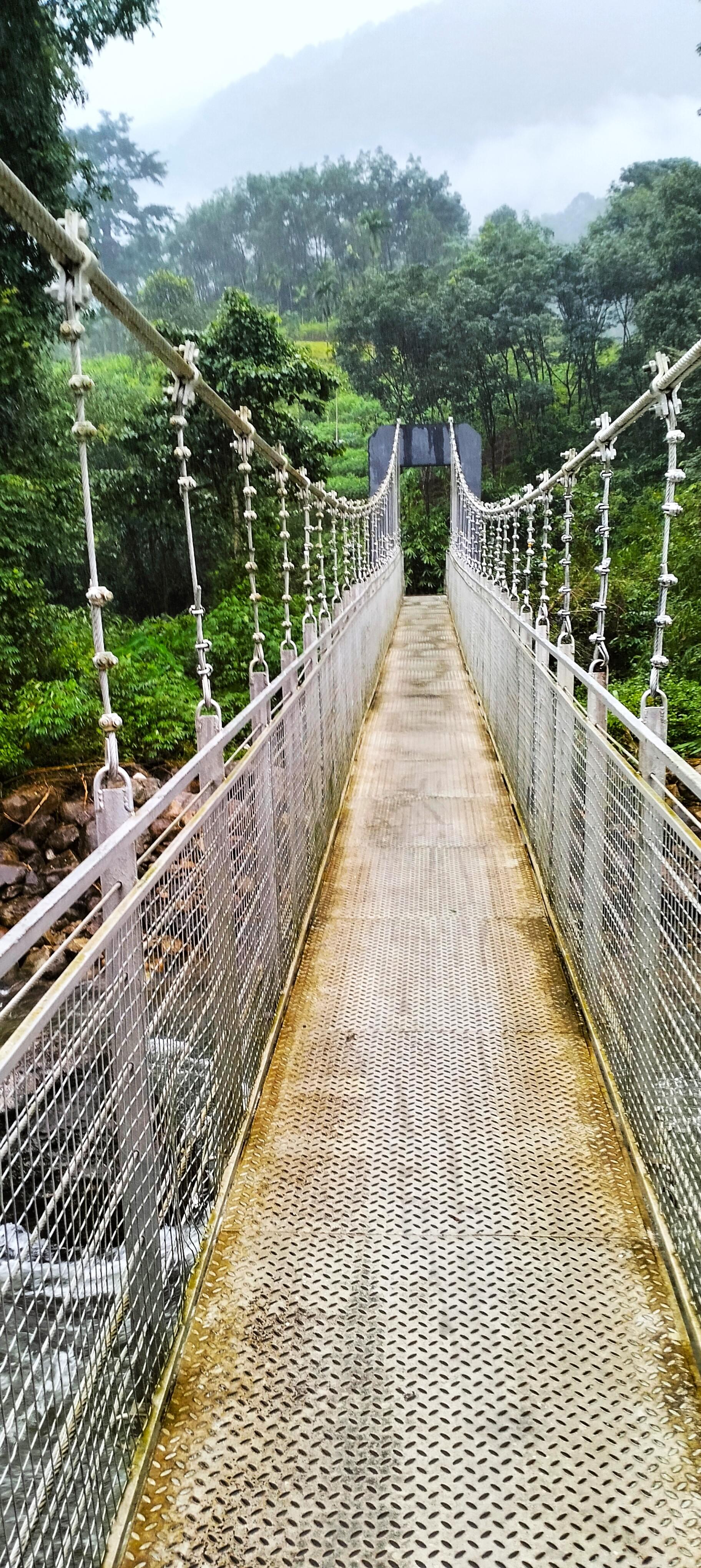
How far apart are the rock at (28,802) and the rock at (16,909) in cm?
93

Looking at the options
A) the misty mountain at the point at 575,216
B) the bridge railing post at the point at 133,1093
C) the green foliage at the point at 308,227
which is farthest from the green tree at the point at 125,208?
the misty mountain at the point at 575,216

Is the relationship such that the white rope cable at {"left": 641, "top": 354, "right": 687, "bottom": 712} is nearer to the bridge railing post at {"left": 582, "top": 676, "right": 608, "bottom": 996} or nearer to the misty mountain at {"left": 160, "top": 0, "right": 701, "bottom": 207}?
the bridge railing post at {"left": 582, "top": 676, "right": 608, "bottom": 996}

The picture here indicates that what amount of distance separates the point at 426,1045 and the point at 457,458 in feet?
52.0

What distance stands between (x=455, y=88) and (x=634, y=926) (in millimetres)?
151688

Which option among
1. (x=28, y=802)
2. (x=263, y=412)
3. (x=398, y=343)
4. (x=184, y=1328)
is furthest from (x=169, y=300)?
(x=184, y=1328)

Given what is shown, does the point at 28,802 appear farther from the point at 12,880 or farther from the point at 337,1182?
the point at 337,1182

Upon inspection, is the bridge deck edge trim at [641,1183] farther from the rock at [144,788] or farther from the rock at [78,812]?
the rock at [78,812]

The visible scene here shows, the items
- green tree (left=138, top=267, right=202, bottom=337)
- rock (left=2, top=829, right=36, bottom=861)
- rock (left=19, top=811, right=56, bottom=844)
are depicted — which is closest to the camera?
rock (left=2, top=829, right=36, bottom=861)

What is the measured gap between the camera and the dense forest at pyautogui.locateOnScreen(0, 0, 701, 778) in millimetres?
8695

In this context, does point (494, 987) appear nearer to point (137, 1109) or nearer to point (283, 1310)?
point (283, 1310)

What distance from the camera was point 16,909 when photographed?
6.87 m

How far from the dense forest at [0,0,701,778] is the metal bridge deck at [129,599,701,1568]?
4.85m

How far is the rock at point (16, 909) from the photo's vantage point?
6805mm

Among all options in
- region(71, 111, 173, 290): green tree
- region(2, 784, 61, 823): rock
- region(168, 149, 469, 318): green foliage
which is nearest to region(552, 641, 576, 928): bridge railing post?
region(2, 784, 61, 823): rock
